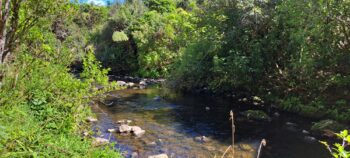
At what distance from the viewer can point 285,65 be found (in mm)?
18234

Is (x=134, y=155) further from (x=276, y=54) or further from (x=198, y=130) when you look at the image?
(x=276, y=54)

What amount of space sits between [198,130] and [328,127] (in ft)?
16.3

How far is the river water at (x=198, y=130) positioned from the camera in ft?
36.3

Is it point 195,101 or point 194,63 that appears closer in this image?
point 195,101

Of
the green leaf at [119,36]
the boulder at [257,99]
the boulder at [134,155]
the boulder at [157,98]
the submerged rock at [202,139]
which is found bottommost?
the boulder at [134,155]

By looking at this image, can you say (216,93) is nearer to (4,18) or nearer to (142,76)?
(142,76)

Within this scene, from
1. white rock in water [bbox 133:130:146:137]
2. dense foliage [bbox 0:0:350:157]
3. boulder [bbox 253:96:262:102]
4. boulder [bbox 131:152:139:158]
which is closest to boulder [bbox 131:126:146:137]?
white rock in water [bbox 133:130:146:137]

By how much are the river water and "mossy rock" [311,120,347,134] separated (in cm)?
55

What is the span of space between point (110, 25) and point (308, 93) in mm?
25421

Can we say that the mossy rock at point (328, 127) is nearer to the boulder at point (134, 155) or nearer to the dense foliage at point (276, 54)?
the dense foliage at point (276, 54)

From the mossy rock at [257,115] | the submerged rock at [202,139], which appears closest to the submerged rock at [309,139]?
the mossy rock at [257,115]

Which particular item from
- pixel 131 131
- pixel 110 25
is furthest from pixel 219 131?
pixel 110 25

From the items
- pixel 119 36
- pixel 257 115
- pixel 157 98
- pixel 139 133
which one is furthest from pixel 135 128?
pixel 119 36

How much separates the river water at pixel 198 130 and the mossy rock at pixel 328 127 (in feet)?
1.80
